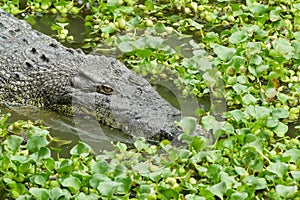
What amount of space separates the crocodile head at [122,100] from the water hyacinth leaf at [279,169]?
3.04 ft

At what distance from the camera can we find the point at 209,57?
7523 millimetres

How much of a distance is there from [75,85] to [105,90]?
33 cm

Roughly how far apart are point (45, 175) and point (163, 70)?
7.26 feet

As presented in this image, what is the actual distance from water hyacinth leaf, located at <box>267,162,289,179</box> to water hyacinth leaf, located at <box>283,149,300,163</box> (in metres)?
0.18

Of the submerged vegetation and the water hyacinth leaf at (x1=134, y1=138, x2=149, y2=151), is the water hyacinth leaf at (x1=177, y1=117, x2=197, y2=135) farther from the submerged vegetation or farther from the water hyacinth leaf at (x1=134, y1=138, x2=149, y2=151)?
the water hyacinth leaf at (x1=134, y1=138, x2=149, y2=151)

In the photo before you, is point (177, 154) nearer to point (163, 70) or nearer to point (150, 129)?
point (150, 129)

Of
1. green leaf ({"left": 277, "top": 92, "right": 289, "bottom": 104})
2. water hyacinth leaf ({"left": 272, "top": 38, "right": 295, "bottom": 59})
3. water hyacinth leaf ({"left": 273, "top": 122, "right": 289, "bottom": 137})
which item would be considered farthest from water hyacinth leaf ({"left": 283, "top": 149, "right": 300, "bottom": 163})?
water hyacinth leaf ({"left": 272, "top": 38, "right": 295, "bottom": 59})

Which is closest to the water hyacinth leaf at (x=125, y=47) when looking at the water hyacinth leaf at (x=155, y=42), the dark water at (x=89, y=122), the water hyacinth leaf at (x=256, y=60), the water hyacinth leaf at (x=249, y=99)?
the water hyacinth leaf at (x=155, y=42)

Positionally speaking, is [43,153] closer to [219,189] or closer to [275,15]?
[219,189]

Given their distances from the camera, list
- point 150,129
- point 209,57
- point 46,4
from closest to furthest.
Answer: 1. point 150,129
2. point 209,57
3. point 46,4

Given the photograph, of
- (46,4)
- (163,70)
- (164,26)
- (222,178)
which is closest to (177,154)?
(222,178)

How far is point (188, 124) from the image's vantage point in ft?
20.0

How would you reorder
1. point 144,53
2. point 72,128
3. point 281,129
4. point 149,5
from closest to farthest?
1. point 281,129
2. point 72,128
3. point 144,53
4. point 149,5

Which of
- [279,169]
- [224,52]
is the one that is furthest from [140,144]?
[224,52]
